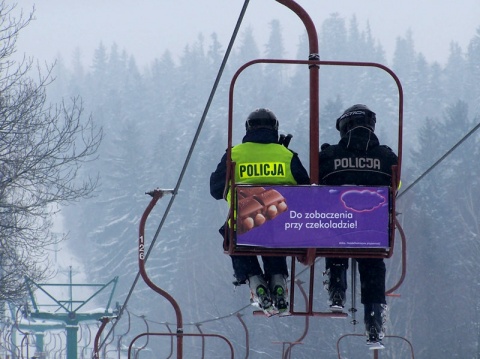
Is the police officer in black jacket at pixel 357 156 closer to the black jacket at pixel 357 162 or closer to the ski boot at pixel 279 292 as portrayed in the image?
the black jacket at pixel 357 162

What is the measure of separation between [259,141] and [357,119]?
2.49 feet

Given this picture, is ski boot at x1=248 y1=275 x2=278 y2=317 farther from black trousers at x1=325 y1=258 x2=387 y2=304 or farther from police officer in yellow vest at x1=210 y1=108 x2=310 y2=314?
black trousers at x1=325 y1=258 x2=387 y2=304

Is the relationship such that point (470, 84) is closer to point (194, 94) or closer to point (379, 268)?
point (194, 94)

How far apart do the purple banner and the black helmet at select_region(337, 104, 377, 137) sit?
59 centimetres

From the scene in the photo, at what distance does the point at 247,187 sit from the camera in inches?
335

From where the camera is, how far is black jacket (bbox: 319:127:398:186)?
884 cm

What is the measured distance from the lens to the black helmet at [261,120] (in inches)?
356

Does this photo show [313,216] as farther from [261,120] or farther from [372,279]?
[372,279]

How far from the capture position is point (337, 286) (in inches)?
380

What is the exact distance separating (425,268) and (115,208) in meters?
41.8

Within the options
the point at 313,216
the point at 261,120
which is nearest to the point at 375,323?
the point at 313,216

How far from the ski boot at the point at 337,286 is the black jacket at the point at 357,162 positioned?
1.01 metres

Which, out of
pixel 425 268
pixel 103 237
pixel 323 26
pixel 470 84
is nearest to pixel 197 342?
pixel 425 268

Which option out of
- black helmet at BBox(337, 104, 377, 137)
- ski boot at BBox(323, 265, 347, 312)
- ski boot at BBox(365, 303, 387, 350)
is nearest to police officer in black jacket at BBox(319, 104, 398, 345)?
black helmet at BBox(337, 104, 377, 137)
